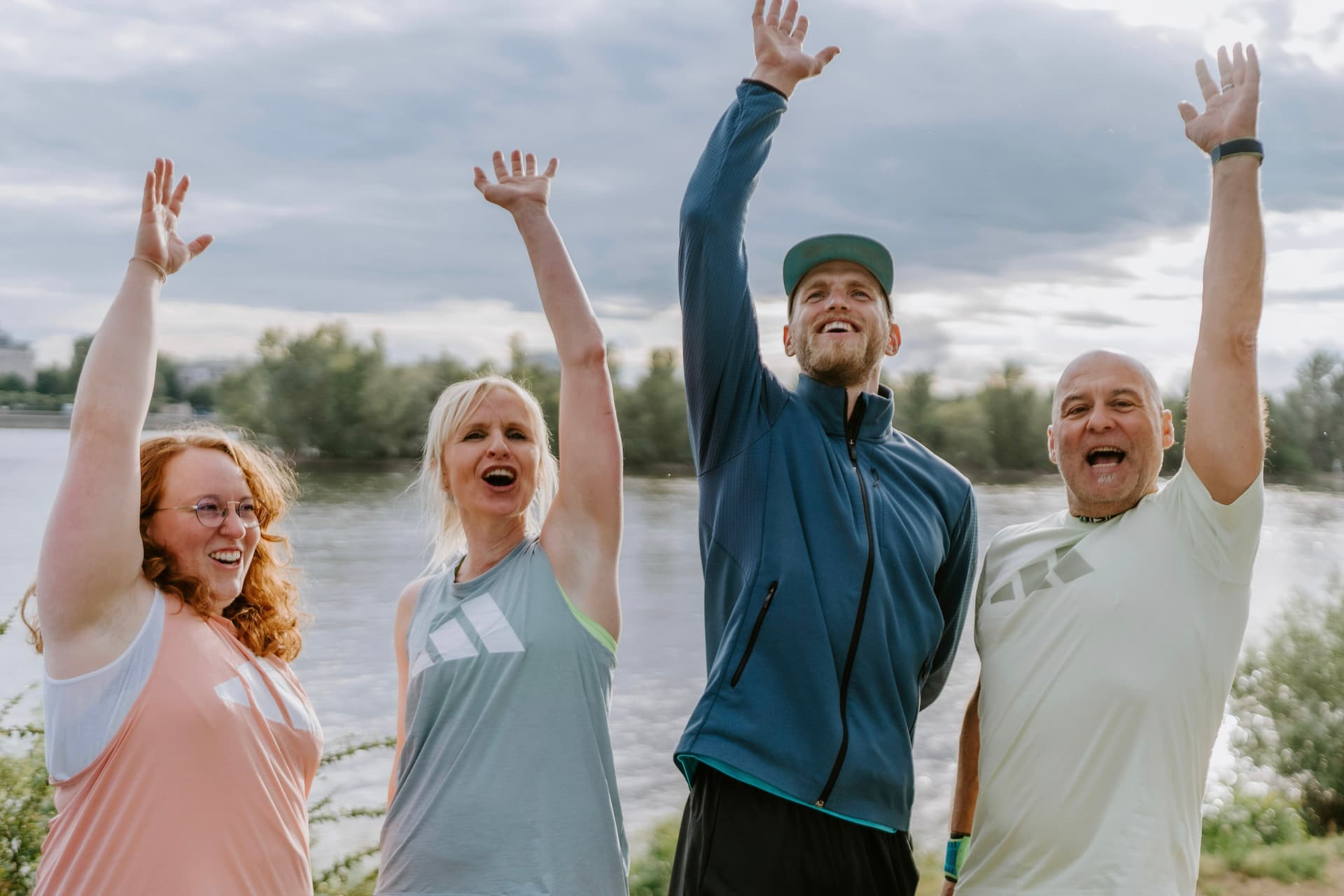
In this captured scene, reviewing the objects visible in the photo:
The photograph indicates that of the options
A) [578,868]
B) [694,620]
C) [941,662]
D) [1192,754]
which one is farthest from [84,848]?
[694,620]

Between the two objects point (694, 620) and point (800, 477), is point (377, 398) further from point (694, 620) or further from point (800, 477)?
point (800, 477)

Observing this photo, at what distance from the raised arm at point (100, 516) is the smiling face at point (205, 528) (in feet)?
0.44

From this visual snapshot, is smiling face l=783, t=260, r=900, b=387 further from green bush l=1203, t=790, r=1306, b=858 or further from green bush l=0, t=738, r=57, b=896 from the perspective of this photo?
green bush l=1203, t=790, r=1306, b=858

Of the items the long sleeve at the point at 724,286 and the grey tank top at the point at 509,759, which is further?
the long sleeve at the point at 724,286

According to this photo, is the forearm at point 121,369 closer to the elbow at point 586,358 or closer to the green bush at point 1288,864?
the elbow at point 586,358

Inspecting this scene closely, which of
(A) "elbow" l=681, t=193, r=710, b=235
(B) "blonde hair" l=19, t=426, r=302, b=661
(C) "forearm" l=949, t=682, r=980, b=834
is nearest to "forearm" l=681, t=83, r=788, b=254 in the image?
(A) "elbow" l=681, t=193, r=710, b=235

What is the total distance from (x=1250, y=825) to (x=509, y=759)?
818cm

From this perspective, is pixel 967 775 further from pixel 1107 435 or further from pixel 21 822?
pixel 21 822

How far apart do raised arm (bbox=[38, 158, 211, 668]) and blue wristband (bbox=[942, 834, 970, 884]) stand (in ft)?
7.02

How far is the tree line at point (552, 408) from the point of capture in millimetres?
26766

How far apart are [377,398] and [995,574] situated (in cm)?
3270

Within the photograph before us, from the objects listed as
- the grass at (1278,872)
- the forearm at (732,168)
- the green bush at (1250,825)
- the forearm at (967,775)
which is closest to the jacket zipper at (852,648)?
the forearm at (967,775)

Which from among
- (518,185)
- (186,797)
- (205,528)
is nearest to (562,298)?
(518,185)

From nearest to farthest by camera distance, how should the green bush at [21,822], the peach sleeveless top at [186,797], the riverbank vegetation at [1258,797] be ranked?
the peach sleeveless top at [186,797] < the green bush at [21,822] < the riverbank vegetation at [1258,797]
